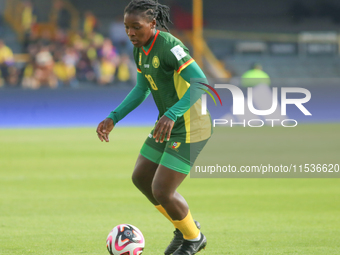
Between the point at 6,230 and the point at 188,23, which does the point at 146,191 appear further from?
the point at 188,23

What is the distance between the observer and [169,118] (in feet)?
14.6

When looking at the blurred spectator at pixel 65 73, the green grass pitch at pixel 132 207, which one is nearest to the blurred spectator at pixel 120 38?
the blurred spectator at pixel 65 73

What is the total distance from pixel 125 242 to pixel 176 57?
5.63ft

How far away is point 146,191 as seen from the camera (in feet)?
16.8

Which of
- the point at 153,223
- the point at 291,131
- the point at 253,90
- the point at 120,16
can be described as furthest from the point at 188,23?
the point at 153,223

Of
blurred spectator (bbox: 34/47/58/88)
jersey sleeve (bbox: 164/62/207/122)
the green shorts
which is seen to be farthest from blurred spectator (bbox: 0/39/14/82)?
jersey sleeve (bbox: 164/62/207/122)

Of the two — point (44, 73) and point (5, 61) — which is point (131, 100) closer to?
point (44, 73)

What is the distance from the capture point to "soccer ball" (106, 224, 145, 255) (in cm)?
484

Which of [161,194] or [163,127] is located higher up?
[163,127]

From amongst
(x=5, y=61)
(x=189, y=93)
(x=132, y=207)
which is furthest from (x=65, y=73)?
(x=189, y=93)

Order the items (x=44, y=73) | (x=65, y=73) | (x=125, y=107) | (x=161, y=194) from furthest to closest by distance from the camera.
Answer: (x=65, y=73) → (x=44, y=73) → (x=125, y=107) → (x=161, y=194)

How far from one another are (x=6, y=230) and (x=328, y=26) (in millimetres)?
27200

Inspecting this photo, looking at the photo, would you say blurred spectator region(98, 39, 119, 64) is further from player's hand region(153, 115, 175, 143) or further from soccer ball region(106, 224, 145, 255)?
player's hand region(153, 115, 175, 143)

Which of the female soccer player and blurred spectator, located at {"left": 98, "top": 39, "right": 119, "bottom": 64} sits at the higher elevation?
the female soccer player
